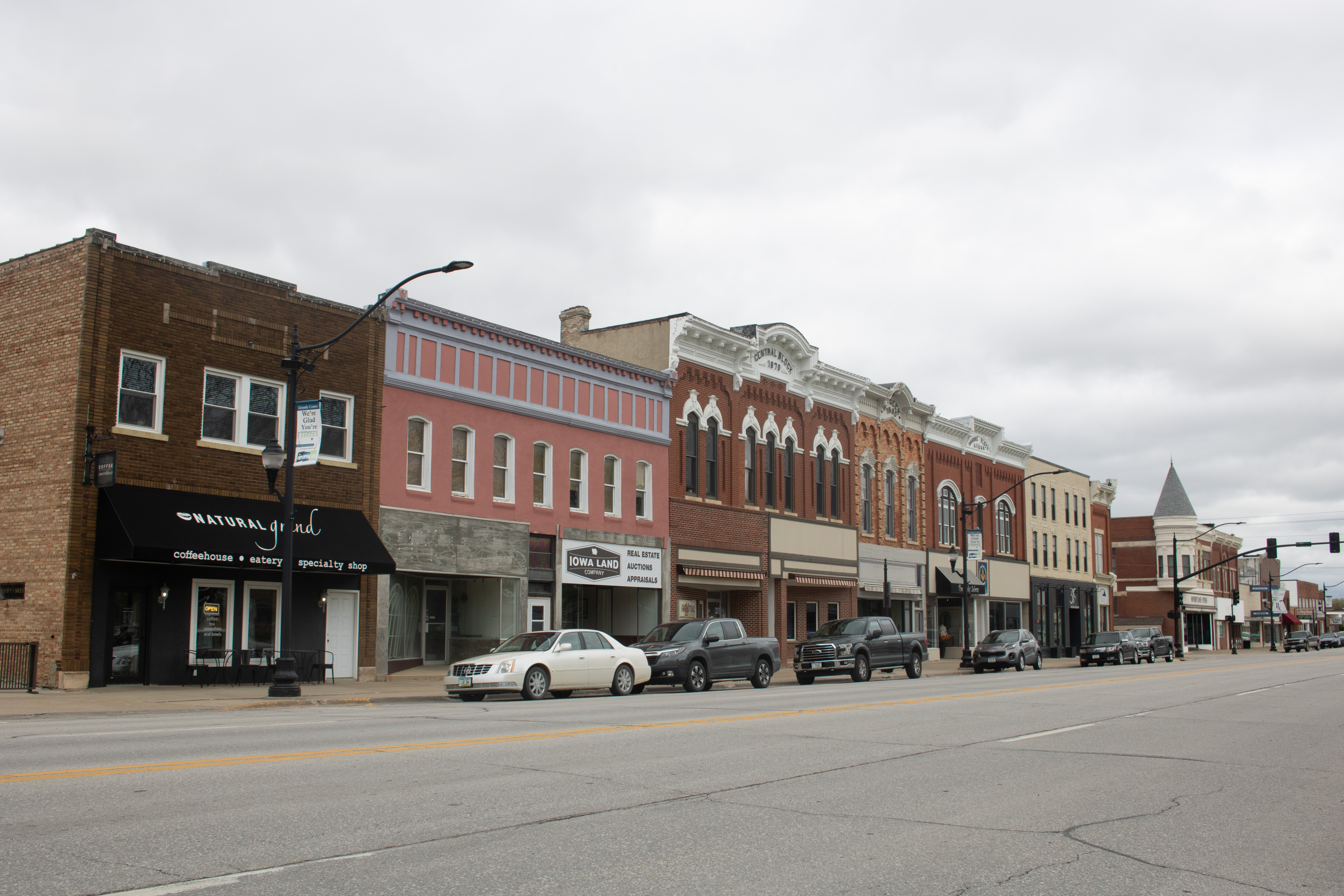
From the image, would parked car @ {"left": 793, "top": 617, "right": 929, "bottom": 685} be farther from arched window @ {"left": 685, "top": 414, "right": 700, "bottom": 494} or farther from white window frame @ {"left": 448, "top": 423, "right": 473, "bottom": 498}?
white window frame @ {"left": 448, "top": 423, "right": 473, "bottom": 498}

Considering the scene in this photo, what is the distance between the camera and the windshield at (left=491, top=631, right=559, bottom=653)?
73.2 feet

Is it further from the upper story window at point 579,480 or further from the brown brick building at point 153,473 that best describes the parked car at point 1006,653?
the brown brick building at point 153,473

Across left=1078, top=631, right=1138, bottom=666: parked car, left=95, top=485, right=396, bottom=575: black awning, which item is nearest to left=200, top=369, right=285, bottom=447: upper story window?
left=95, top=485, right=396, bottom=575: black awning

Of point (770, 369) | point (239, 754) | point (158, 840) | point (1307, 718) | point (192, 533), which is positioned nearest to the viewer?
point (158, 840)

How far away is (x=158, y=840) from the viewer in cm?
707

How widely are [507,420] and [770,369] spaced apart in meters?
13.1

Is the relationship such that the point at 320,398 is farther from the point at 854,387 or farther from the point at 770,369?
the point at 854,387

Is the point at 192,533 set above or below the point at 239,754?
above

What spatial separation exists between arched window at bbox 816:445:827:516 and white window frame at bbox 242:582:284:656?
22981 mm

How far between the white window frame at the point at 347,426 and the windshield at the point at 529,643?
6.57 meters

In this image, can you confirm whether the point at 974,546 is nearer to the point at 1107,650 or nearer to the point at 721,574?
the point at 1107,650

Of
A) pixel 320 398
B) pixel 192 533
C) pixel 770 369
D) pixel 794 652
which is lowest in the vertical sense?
pixel 794 652

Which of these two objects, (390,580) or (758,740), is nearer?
(758,740)

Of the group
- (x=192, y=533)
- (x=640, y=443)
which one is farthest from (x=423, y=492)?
(x=640, y=443)
